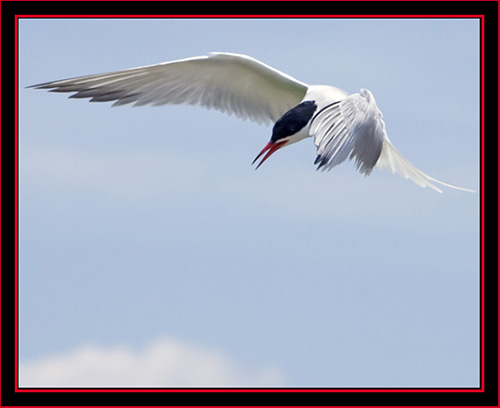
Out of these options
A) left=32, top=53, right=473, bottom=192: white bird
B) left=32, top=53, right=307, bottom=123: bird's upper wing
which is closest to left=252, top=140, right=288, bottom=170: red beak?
left=32, top=53, right=473, bottom=192: white bird

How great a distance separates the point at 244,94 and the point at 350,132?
6.07ft

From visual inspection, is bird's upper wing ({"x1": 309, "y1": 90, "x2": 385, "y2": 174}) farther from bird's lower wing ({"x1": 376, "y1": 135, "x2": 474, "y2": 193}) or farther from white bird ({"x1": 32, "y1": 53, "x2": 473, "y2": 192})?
bird's lower wing ({"x1": 376, "y1": 135, "x2": 474, "y2": 193})

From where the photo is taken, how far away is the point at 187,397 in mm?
4438

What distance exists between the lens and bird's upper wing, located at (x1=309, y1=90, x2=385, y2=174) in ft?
15.9

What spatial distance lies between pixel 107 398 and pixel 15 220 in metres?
1.54

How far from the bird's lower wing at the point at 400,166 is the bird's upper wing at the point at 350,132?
1.29m

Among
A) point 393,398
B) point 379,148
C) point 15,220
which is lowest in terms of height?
point 393,398

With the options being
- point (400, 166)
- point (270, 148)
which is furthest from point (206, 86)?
point (400, 166)

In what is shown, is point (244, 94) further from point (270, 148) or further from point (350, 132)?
point (350, 132)

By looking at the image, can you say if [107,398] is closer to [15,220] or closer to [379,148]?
[15,220]

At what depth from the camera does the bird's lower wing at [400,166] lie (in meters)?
6.55

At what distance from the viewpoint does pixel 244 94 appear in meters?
6.65

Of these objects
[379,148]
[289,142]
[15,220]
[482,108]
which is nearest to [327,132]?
[379,148]

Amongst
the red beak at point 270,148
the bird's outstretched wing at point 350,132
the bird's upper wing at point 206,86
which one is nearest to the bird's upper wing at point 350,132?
the bird's outstretched wing at point 350,132
